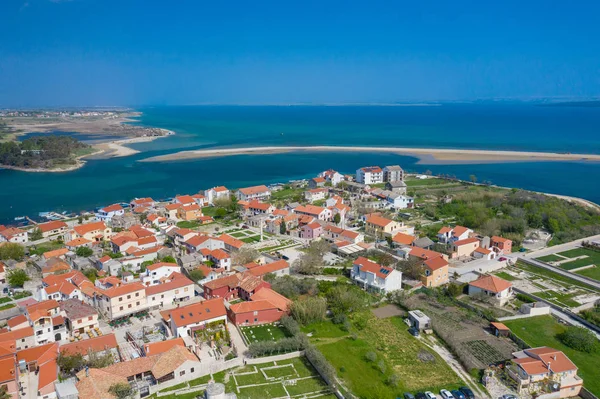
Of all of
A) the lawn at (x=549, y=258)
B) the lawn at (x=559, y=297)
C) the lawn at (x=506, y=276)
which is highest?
the lawn at (x=549, y=258)

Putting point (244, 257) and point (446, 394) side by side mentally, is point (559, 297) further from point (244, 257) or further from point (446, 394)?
point (244, 257)

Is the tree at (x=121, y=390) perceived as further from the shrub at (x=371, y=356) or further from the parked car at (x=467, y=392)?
the parked car at (x=467, y=392)

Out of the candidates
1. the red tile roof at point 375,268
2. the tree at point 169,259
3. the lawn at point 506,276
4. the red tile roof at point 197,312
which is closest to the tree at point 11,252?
the tree at point 169,259

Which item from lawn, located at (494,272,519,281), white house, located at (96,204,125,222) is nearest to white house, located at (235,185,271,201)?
white house, located at (96,204,125,222)

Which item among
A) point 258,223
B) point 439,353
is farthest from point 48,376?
point 258,223

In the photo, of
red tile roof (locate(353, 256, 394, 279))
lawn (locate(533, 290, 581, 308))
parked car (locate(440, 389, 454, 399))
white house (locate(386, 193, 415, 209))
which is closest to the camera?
parked car (locate(440, 389, 454, 399))

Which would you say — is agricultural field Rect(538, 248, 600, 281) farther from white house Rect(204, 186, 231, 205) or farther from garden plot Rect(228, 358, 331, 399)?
white house Rect(204, 186, 231, 205)

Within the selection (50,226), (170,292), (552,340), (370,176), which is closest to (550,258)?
(552,340)
